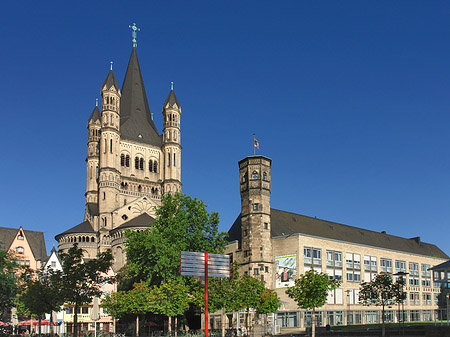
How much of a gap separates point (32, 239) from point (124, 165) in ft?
80.9

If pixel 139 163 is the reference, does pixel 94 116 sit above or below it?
above

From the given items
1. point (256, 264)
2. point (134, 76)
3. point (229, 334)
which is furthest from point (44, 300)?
point (134, 76)

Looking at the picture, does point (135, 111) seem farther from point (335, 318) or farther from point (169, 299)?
point (169, 299)

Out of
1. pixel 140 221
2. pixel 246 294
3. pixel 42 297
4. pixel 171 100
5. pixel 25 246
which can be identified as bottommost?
pixel 246 294

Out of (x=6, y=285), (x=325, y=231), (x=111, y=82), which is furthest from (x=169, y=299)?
(x=111, y=82)

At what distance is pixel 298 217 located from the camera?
8881 centimetres

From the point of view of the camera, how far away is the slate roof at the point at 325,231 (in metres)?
83.2

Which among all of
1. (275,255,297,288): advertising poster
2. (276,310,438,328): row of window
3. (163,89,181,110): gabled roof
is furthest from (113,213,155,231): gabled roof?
(276,310,438,328): row of window

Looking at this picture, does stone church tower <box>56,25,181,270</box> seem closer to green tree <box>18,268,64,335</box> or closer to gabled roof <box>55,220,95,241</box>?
gabled roof <box>55,220,95,241</box>

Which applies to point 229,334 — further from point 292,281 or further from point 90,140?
point 90,140

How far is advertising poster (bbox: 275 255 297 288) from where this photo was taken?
7519 centimetres

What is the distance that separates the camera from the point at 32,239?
100062 millimetres

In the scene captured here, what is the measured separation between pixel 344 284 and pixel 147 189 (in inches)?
1940

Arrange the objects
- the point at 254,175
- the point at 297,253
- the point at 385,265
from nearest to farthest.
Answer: the point at 297,253, the point at 254,175, the point at 385,265
